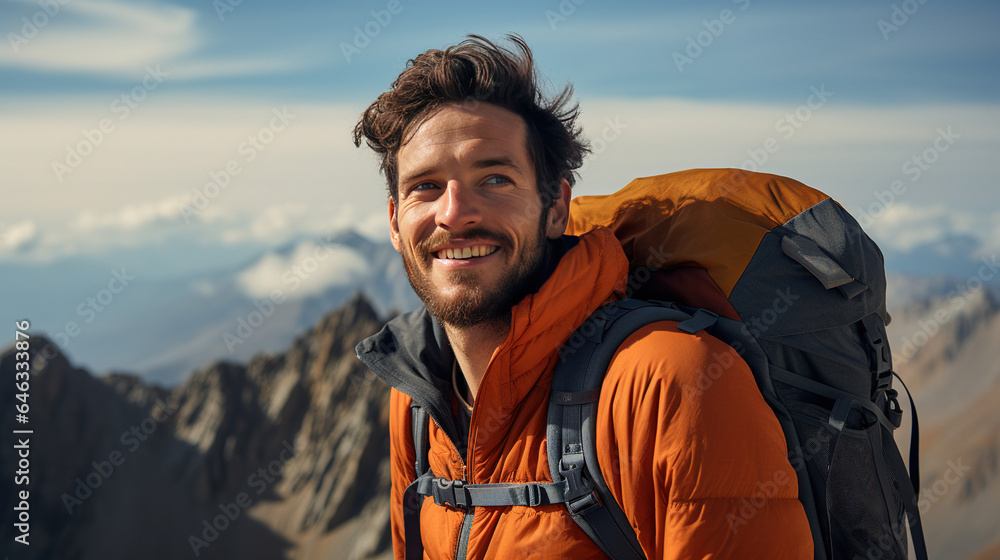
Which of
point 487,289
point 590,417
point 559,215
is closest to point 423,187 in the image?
point 487,289

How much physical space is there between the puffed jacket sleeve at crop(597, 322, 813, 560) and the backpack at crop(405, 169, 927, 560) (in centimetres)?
14

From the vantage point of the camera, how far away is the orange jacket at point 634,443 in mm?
2449

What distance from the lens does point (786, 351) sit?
2.98 m

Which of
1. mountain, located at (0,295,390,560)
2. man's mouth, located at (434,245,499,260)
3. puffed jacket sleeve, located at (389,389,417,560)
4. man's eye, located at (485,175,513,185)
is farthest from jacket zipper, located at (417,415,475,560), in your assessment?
mountain, located at (0,295,390,560)

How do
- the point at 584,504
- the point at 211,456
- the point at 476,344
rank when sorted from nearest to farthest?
the point at 584,504 < the point at 476,344 < the point at 211,456

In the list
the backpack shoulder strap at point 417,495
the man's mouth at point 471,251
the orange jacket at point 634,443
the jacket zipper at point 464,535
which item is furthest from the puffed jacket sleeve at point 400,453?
the man's mouth at point 471,251

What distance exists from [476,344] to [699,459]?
1.36 meters

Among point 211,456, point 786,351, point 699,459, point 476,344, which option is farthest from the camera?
point 211,456

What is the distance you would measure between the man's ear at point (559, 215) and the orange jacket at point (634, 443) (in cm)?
38

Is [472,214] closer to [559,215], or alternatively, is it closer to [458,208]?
[458,208]

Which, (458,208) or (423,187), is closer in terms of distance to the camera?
(458,208)

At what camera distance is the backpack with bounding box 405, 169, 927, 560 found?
9.23 ft

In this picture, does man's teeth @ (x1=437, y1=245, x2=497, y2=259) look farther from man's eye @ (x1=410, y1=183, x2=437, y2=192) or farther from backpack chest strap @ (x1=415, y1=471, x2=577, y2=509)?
backpack chest strap @ (x1=415, y1=471, x2=577, y2=509)

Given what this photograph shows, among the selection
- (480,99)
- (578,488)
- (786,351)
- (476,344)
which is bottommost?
(578,488)
